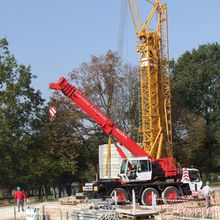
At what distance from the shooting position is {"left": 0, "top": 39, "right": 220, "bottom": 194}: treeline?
145ft

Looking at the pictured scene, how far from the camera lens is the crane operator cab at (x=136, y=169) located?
97.0ft

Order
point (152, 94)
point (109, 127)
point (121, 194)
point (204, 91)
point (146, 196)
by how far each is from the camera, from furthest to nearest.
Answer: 1. point (204, 91)
2. point (152, 94)
3. point (109, 127)
4. point (121, 194)
5. point (146, 196)

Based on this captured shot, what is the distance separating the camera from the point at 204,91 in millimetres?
66875

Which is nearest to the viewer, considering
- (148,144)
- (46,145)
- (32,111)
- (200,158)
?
(148,144)

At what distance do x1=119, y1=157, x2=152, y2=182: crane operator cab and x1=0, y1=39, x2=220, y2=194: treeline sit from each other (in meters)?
14.6

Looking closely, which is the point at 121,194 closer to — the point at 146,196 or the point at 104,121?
the point at 146,196

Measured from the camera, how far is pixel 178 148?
56688 millimetres

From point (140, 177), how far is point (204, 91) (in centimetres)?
3942

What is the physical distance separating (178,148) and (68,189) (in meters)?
13.6

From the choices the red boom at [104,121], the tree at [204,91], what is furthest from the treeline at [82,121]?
the red boom at [104,121]

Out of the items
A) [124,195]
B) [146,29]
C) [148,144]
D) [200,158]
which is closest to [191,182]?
[124,195]

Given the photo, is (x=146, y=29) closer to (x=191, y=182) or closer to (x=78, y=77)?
(x=78, y=77)

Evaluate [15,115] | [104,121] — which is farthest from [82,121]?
[104,121]

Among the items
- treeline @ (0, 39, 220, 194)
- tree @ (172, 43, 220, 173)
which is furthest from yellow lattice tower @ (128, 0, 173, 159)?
tree @ (172, 43, 220, 173)
